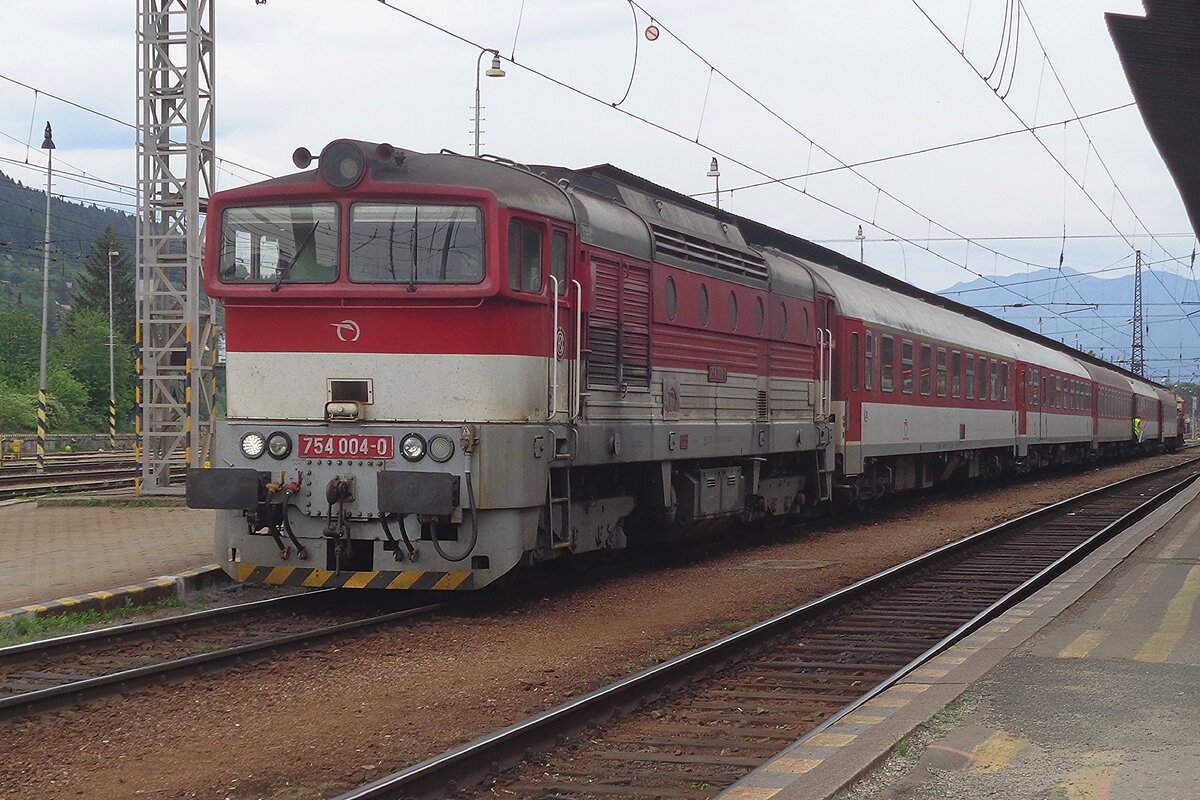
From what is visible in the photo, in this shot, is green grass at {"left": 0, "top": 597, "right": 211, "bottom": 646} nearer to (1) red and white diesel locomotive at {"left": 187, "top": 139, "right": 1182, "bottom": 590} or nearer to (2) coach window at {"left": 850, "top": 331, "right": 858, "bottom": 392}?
(1) red and white diesel locomotive at {"left": 187, "top": 139, "right": 1182, "bottom": 590}

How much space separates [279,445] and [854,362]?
1154cm

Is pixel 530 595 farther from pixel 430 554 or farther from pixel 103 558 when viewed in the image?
pixel 103 558

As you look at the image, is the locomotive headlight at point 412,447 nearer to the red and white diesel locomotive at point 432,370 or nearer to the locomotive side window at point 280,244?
the red and white diesel locomotive at point 432,370

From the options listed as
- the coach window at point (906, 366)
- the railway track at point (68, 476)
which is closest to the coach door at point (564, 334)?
the coach window at point (906, 366)

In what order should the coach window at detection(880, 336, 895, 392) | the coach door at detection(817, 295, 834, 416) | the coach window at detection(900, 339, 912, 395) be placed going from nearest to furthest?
the coach door at detection(817, 295, 834, 416), the coach window at detection(880, 336, 895, 392), the coach window at detection(900, 339, 912, 395)

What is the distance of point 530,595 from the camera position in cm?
1225

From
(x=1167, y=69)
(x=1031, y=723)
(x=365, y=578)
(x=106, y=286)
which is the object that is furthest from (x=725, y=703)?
(x=106, y=286)

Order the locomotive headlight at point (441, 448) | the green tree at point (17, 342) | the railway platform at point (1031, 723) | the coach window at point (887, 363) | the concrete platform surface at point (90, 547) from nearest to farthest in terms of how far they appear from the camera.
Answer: the railway platform at point (1031, 723) < the locomotive headlight at point (441, 448) < the concrete platform surface at point (90, 547) < the coach window at point (887, 363) < the green tree at point (17, 342)

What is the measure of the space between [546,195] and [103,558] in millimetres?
6351

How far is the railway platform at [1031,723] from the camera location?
560cm

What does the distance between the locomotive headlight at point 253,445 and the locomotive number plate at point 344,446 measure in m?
0.36

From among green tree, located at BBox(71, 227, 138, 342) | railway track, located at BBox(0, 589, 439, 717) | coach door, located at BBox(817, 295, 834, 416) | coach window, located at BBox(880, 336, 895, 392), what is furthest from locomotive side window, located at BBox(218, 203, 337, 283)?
green tree, located at BBox(71, 227, 138, 342)

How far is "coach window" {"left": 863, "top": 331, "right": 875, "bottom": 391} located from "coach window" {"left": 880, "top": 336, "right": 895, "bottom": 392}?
1.61 feet

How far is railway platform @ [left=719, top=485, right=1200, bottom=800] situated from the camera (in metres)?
5.60
